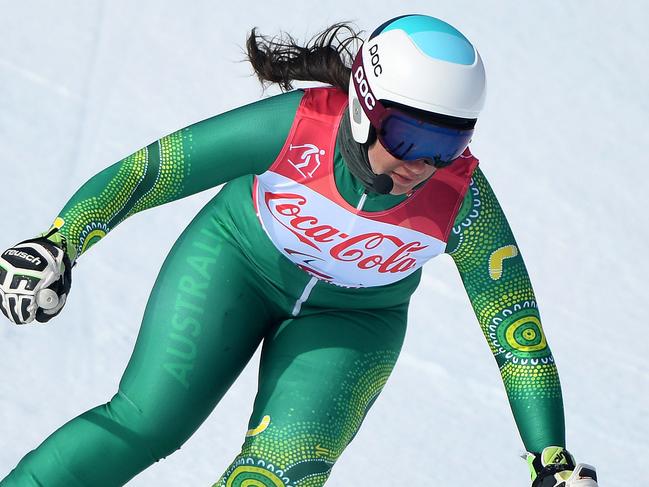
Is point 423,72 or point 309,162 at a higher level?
point 423,72

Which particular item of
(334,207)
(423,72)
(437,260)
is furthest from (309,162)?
(437,260)

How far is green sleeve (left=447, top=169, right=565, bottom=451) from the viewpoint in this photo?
3162 millimetres

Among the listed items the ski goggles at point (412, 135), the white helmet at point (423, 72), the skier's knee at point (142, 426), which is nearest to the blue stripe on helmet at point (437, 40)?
the white helmet at point (423, 72)

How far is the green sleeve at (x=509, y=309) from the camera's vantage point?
124 inches

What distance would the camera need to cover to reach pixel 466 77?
2.84 meters

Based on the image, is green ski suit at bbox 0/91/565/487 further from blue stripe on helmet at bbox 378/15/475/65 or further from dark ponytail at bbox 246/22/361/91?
blue stripe on helmet at bbox 378/15/475/65

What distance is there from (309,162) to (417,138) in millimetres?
364

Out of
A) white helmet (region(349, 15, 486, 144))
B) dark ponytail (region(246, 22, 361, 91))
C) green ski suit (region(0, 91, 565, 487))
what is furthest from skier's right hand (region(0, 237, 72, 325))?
dark ponytail (region(246, 22, 361, 91))

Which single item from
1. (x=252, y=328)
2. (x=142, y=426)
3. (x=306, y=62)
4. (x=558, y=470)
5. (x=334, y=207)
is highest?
(x=306, y=62)

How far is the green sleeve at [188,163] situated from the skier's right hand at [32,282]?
0.52 ft

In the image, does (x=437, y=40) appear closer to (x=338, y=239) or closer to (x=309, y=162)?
(x=309, y=162)

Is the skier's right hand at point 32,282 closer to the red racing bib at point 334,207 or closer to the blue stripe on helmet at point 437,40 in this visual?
the red racing bib at point 334,207

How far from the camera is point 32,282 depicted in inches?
110

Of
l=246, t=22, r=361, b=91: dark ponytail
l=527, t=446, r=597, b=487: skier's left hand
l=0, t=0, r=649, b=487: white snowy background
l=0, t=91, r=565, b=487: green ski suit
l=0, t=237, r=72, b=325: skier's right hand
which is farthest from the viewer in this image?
l=0, t=0, r=649, b=487: white snowy background
